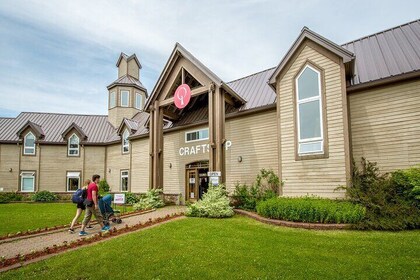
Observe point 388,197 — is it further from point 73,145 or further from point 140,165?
point 73,145

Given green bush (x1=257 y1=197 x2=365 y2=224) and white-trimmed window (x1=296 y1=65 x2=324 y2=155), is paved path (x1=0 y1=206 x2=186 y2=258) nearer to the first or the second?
green bush (x1=257 y1=197 x2=365 y2=224)

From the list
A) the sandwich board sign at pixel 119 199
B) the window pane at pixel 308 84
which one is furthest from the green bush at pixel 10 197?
the window pane at pixel 308 84

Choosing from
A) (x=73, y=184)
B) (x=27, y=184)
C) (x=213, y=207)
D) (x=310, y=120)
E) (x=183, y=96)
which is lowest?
(x=213, y=207)

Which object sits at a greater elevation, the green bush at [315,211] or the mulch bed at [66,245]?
the green bush at [315,211]

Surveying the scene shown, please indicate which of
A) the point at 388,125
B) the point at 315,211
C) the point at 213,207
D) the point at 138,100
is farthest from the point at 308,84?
the point at 138,100

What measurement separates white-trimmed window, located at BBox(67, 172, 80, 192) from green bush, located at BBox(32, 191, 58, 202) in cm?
177

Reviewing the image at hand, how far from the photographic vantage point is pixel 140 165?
70.1ft

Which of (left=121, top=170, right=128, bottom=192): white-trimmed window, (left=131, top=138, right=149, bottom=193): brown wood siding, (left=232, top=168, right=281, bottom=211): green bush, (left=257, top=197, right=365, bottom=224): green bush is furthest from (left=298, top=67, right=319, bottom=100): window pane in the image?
(left=121, top=170, right=128, bottom=192): white-trimmed window

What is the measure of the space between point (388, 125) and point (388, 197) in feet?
9.83

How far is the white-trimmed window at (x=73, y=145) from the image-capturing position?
2522cm

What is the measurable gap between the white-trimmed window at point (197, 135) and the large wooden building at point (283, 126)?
0.23 ft

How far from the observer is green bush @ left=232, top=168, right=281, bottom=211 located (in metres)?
11.9

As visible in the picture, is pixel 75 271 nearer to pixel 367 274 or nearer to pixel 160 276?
pixel 160 276

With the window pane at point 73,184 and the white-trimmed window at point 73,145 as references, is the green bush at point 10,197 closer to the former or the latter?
the window pane at point 73,184
